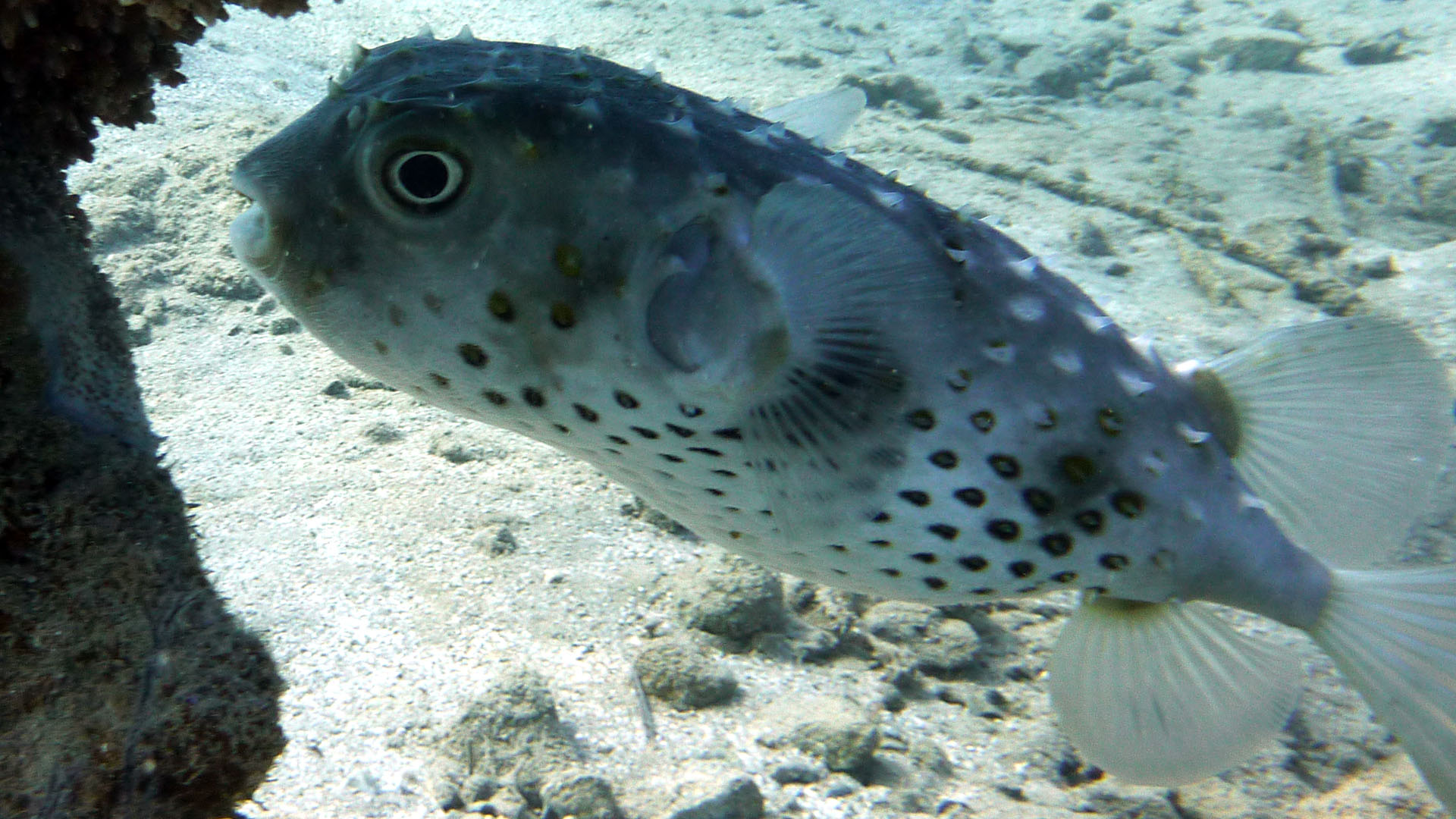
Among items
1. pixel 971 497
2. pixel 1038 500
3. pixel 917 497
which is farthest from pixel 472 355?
pixel 1038 500

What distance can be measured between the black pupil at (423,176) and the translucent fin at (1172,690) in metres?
1.62

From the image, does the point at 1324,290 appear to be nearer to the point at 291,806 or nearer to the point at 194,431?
the point at 291,806

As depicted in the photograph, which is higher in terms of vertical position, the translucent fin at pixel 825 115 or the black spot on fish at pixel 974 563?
the translucent fin at pixel 825 115

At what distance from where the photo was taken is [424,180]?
1.28 metres

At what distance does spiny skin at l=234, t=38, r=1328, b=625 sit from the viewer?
1.30 m

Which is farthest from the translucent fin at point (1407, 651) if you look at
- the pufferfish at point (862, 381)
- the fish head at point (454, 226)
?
the fish head at point (454, 226)

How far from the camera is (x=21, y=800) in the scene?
1.12 metres

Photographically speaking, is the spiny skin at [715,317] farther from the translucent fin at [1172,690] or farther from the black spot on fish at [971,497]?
the translucent fin at [1172,690]

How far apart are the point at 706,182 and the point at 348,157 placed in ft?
1.84

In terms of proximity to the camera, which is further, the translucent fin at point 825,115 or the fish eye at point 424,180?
the translucent fin at point 825,115

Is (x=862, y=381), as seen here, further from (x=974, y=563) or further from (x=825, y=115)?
(x=825, y=115)

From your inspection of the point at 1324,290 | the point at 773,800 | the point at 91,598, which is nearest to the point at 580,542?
the point at 773,800

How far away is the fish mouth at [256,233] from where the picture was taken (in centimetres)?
128

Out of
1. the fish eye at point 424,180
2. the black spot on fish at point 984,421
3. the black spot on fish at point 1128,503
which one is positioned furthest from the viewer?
the black spot on fish at point 1128,503
